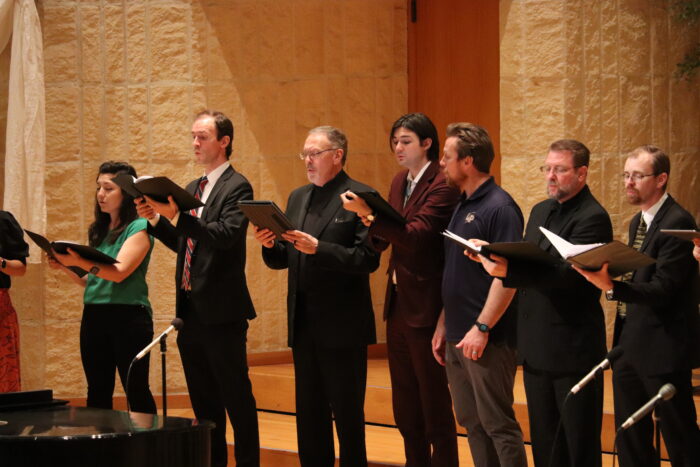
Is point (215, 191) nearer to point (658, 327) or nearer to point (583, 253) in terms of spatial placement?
point (583, 253)

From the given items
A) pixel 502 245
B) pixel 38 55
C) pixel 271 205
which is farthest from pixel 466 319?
pixel 38 55

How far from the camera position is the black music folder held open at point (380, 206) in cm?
394

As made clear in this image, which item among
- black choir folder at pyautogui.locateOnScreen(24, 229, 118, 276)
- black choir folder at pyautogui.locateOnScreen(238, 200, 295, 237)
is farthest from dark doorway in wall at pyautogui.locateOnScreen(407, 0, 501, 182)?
black choir folder at pyautogui.locateOnScreen(24, 229, 118, 276)

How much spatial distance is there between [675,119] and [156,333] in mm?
3403

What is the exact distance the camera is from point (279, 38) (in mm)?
6789

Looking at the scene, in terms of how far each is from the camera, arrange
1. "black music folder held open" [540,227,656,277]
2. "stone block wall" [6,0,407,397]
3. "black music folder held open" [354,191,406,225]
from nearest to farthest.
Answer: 1. "black music folder held open" [540,227,656,277]
2. "black music folder held open" [354,191,406,225]
3. "stone block wall" [6,0,407,397]

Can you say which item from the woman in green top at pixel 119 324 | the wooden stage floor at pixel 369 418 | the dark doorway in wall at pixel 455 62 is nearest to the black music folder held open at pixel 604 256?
the wooden stage floor at pixel 369 418

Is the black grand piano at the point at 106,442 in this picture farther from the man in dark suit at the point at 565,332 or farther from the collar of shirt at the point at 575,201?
the collar of shirt at the point at 575,201

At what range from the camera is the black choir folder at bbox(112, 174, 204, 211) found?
13.7 ft

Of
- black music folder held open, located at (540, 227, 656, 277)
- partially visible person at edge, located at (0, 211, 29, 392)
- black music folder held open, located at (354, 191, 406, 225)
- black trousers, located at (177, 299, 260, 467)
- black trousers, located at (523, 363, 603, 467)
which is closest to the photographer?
black music folder held open, located at (540, 227, 656, 277)

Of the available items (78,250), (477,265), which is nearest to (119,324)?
(78,250)

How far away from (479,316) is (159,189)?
1.38 metres

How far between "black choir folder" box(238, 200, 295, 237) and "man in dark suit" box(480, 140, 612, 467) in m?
0.96

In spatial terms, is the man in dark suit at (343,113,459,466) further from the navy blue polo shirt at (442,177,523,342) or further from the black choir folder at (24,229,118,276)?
the black choir folder at (24,229,118,276)
